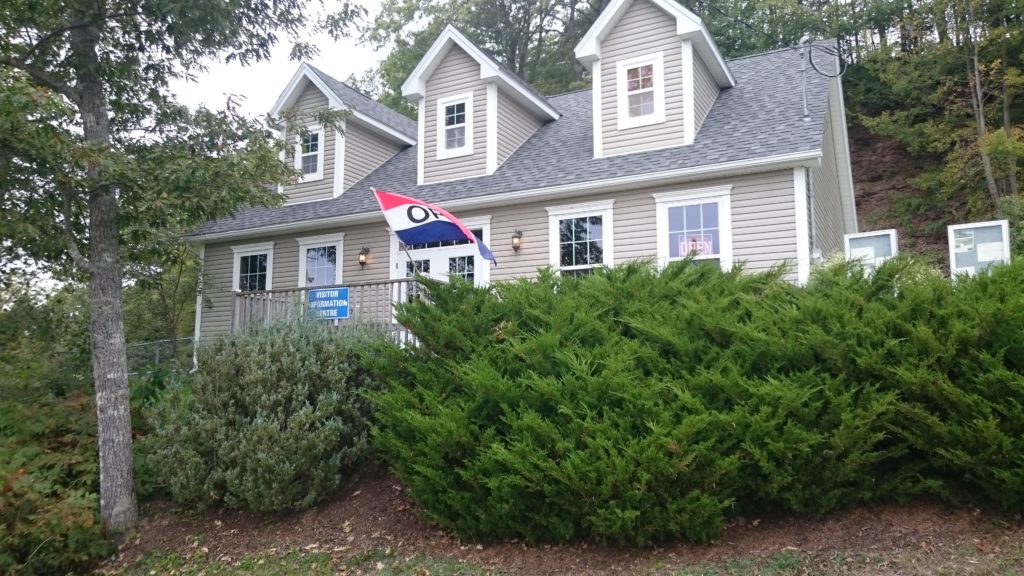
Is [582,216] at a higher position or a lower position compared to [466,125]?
lower

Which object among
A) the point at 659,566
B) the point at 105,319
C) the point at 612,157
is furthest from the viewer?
the point at 612,157

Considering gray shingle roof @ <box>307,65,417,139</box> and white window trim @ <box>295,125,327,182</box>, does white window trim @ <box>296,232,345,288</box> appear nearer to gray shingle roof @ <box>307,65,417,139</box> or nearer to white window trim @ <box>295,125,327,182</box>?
white window trim @ <box>295,125,327,182</box>

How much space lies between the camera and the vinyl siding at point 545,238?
9.77m

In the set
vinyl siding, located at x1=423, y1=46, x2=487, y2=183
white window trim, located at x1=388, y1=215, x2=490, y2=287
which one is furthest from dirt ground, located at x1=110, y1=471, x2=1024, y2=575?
vinyl siding, located at x1=423, y1=46, x2=487, y2=183

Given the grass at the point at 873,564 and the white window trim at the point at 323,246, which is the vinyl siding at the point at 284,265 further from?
the grass at the point at 873,564

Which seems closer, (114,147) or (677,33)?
(114,147)

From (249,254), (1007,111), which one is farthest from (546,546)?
(1007,111)

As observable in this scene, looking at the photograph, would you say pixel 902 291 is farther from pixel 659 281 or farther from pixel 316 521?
pixel 316 521

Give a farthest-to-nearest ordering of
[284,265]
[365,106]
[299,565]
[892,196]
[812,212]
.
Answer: [892,196] → [365,106] → [284,265] → [812,212] → [299,565]

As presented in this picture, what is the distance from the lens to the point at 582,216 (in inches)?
441

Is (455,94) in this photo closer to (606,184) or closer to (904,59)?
Answer: (606,184)

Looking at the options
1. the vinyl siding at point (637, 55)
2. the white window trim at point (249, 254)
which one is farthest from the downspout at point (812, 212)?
the white window trim at point (249, 254)

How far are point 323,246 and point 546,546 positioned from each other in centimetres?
966

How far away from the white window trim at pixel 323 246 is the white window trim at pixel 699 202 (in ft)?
19.4
